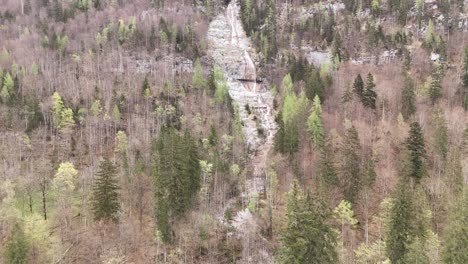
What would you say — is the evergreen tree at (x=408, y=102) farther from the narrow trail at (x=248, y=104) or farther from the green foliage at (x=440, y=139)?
the narrow trail at (x=248, y=104)

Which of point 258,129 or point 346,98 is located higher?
point 346,98

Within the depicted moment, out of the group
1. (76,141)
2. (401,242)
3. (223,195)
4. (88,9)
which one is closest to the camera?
(401,242)

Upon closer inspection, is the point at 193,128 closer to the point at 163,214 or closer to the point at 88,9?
the point at 163,214

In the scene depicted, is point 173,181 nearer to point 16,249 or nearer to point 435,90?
point 16,249

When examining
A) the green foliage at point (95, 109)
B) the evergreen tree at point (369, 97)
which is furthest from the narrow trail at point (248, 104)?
the green foliage at point (95, 109)

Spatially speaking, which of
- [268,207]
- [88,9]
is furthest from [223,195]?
[88,9]

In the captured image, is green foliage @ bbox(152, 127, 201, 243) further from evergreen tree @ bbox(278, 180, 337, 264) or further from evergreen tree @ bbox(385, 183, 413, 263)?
evergreen tree @ bbox(385, 183, 413, 263)

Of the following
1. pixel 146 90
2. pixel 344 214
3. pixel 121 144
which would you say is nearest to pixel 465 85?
pixel 344 214
